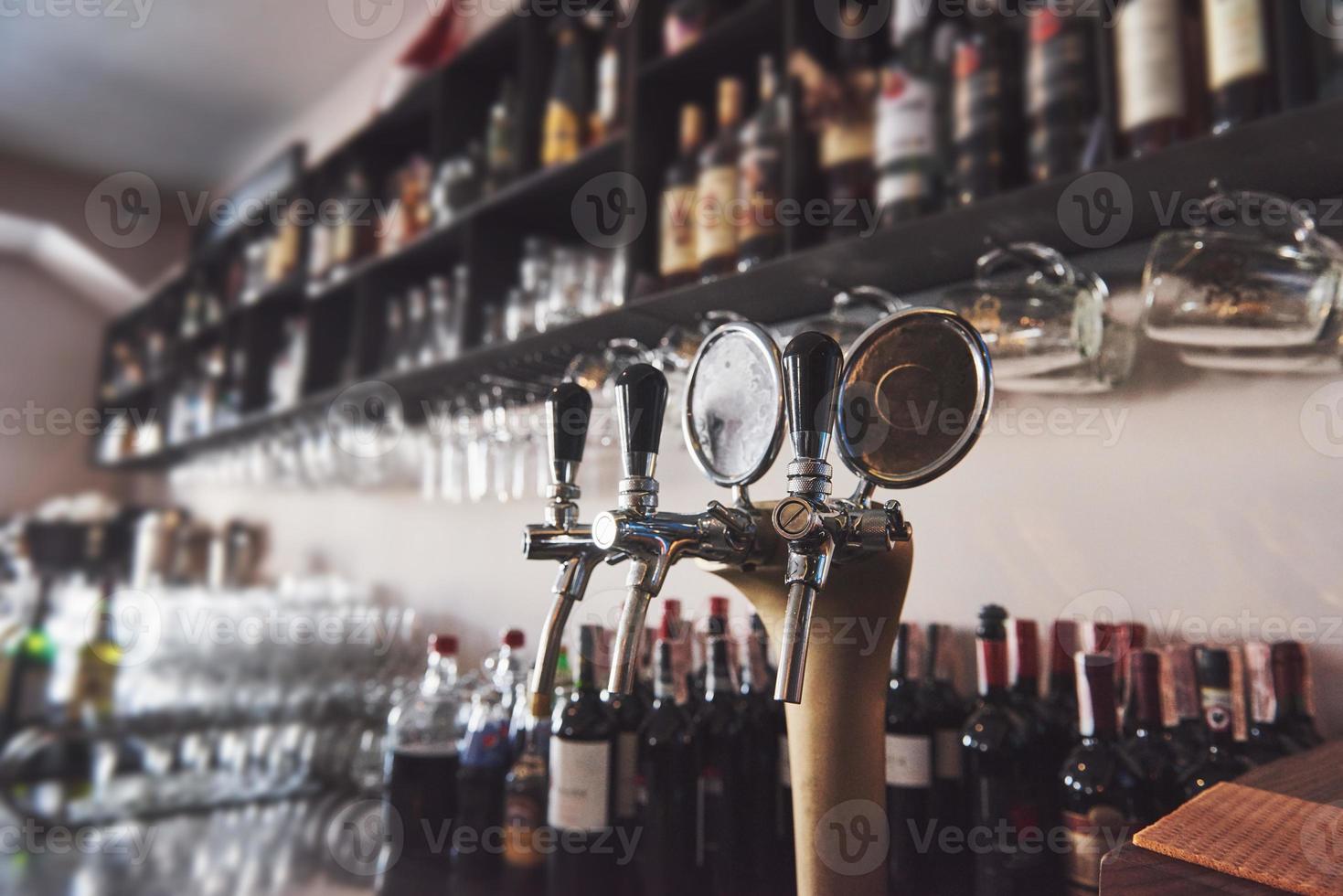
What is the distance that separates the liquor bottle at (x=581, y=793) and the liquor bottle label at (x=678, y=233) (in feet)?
2.29

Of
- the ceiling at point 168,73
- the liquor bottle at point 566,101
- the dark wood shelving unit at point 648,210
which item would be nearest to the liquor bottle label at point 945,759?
the dark wood shelving unit at point 648,210

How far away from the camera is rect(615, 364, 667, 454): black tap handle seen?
76 centimetres

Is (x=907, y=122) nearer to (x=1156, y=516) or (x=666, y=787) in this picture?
(x=1156, y=516)

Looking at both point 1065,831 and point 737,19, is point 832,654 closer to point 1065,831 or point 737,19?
point 1065,831

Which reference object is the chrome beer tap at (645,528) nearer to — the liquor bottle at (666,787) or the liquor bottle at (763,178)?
the liquor bottle at (666,787)

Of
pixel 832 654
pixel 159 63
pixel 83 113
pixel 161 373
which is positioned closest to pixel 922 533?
pixel 832 654

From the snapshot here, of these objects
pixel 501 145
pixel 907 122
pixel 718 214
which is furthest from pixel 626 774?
pixel 501 145

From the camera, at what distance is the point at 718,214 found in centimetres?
145

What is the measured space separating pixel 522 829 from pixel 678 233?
3.10 feet

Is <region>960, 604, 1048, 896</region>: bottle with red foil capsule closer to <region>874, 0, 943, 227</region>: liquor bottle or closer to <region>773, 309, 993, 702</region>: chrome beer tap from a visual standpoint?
<region>773, 309, 993, 702</region>: chrome beer tap

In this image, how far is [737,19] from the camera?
147 centimetres

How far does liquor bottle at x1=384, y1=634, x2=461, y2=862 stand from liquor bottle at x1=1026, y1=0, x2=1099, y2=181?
3.83 ft

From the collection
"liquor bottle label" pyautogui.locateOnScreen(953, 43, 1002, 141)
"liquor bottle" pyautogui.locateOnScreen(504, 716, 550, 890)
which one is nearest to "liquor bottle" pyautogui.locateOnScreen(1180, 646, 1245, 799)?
"liquor bottle label" pyautogui.locateOnScreen(953, 43, 1002, 141)

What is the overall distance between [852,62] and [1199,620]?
908 mm
